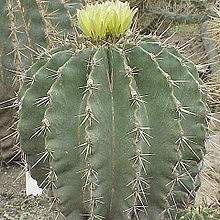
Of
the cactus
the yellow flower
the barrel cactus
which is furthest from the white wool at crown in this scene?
the yellow flower

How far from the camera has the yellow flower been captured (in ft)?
4.93

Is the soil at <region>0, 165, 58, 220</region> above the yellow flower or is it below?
below

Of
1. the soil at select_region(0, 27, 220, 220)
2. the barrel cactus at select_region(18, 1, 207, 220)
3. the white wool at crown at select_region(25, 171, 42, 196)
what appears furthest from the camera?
the white wool at crown at select_region(25, 171, 42, 196)

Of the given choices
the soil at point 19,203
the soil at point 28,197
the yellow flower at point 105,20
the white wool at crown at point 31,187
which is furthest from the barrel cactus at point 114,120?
the white wool at crown at point 31,187

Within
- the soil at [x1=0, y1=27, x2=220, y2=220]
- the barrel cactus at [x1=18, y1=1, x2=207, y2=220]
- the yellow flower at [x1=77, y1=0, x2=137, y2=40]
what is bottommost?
the soil at [x1=0, y1=27, x2=220, y2=220]

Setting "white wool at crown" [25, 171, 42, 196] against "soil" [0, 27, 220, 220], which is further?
"white wool at crown" [25, 171, 42, 196]

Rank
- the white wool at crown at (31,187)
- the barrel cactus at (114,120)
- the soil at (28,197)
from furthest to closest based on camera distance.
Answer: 1. the white wool at crown at (31,187)
2. the soil at (28,197)
3. the barrel cactus at (114,120)

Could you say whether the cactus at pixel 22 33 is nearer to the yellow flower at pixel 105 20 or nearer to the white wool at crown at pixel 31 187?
the white wool at crown at pixel 31 187

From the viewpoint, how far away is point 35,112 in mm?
1580

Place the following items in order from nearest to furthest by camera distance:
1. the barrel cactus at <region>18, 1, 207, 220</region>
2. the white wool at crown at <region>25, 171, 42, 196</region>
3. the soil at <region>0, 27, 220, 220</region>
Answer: the barrel cactus at <region>18, 1, 207, 220</region>, the soil at <region>0, 27, 220, 220</region>, the white wool at crown at <region>25, 171, 42, 196</region>

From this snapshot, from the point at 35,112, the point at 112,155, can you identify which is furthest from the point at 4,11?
the point at 112,155

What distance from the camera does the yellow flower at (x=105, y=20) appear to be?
1.50 metres

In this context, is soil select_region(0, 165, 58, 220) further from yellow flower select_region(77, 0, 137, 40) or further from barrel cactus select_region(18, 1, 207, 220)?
yellow flower select_region(77, 0, 137, 40)

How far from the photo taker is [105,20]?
1.50m
